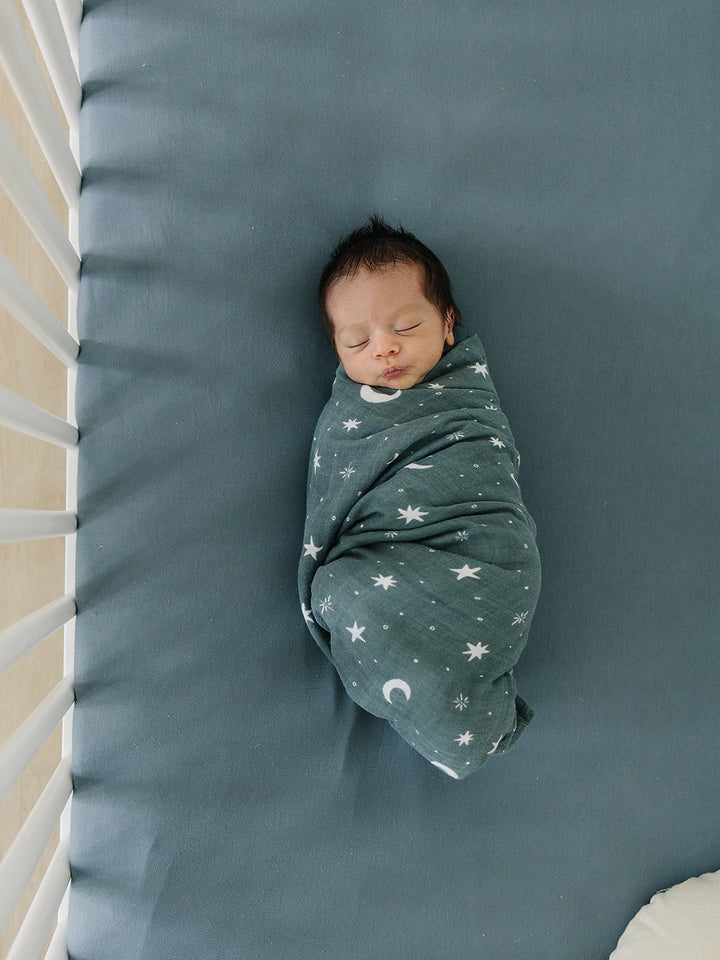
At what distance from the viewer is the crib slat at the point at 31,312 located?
0.72 metres

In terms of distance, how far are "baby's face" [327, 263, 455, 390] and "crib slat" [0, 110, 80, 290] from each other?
340 millimetres

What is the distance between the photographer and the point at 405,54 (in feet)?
3.66

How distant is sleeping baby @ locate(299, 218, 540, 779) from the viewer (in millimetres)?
910

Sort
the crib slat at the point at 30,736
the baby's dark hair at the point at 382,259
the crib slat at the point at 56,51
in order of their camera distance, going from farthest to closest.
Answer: the baby's dark hair at the point at 382,259 → the crib slat at the point at 56,51 → the crib slat at the point at 30,736

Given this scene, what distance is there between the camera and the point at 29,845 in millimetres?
766

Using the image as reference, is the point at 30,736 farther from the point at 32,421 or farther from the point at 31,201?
the point at 31,201

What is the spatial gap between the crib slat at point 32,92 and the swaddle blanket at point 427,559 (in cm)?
45

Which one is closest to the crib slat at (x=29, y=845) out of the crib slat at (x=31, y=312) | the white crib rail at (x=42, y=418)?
the white crib rail at (x=42, y=418)

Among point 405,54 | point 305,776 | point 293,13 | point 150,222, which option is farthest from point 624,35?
point 305,776

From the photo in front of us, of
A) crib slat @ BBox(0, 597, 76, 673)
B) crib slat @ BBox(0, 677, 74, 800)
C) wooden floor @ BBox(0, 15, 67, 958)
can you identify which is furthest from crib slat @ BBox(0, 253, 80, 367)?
crib slat @ BBox(0, 677, 74, 800)

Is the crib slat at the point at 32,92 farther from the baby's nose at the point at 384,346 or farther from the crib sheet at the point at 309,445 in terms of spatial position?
the baby's nose at the point at 384,346

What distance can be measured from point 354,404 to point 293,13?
1.96ft

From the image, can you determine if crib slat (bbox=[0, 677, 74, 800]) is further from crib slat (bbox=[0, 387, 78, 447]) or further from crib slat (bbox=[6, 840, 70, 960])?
crib slat (bbox=[0, 387, 78, 447])

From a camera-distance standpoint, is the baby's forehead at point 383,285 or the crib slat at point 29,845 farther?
the baby's forehead at point 383,285
